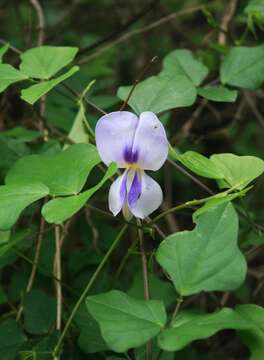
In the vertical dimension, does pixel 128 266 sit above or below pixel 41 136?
below

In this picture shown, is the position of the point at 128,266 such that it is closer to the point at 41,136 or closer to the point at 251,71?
the point at 41,136

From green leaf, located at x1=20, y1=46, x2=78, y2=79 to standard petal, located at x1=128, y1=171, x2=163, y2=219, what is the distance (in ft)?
1.10

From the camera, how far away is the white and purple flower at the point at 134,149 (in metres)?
0.84

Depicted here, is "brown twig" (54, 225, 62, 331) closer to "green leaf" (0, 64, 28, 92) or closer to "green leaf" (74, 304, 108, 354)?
"green leaf" (74, 304, 108, 354)

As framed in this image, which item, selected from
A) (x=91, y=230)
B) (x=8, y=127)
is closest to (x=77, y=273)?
(x=91, y=230)

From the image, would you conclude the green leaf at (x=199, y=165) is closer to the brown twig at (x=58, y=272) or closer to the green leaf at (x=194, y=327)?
the green leaf at (x=194, y=327)

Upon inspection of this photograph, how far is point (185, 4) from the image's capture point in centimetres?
232

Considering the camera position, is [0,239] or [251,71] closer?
[0,239]

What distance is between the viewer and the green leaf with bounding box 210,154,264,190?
89 centimetres

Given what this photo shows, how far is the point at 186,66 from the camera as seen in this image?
1287 millimetres

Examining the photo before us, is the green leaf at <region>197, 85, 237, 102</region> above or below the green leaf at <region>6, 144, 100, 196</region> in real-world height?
above

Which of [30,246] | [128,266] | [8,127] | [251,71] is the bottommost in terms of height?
[128,266]

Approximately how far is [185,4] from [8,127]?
1.05 meters

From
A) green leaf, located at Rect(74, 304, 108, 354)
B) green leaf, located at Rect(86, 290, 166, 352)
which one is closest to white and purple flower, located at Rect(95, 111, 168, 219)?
green leaf, located at Rect(86, 290, 166, 352)
